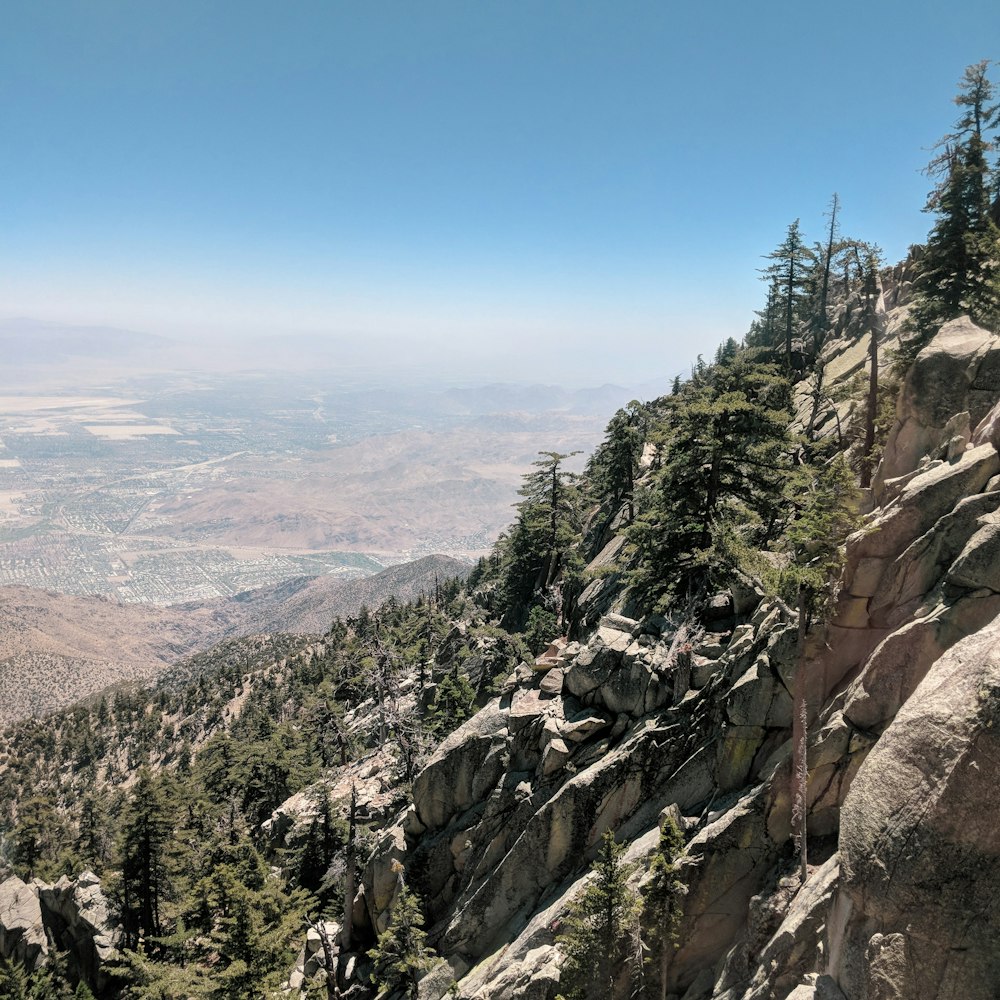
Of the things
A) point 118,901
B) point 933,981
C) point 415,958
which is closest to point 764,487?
point 933,981

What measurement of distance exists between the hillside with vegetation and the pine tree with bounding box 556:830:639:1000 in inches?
3.9

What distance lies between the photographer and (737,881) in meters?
15.7

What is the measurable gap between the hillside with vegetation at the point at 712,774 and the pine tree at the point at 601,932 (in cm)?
10

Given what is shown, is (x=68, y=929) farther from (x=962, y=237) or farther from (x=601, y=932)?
(x=962, y=237)

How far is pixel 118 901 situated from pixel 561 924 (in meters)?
35.4

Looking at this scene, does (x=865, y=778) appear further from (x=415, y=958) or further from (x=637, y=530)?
(x=415, y=958)

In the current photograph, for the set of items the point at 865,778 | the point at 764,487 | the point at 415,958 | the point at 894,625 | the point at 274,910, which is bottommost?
the point at 274,910

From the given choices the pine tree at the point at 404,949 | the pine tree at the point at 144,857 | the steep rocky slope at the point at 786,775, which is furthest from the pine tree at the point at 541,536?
the pine tree at the point at 144,857

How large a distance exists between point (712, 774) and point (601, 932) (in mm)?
5354

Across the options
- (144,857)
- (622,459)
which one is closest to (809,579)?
(622,459)

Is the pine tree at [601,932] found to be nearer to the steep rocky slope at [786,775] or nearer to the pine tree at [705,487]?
the steep rocky slope at [786,775]

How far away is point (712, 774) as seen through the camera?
699 inches

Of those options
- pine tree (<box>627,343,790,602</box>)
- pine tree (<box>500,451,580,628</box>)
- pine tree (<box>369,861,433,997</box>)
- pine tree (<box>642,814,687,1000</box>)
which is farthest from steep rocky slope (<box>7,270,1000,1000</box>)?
pine tree (<box>500,451,580,628</box>)

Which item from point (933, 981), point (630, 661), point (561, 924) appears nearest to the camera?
point (933, 981)
